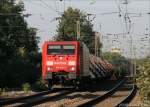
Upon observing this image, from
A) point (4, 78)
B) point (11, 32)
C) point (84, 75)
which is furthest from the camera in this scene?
point (11, 32)

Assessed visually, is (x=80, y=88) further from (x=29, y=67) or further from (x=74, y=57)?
(x=29, y=67)

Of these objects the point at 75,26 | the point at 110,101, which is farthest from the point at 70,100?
the point at 75,26

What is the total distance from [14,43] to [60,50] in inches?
1327

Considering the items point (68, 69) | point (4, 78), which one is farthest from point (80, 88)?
point (4, 78)

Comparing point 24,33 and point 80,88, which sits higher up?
point 24,33

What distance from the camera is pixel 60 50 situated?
3334 centimetres

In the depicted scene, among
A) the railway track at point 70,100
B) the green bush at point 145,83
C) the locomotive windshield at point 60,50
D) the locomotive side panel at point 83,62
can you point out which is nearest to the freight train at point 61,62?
the locomotive windshield at point 60,50

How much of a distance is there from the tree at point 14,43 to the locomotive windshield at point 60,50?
626 centimetres

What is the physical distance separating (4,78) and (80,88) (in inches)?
239

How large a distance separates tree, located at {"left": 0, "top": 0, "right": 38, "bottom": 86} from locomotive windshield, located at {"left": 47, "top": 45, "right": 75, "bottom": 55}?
6.26m

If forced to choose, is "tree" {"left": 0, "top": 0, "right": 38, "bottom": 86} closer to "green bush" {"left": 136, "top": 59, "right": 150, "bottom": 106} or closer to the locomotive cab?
the locomotive cab

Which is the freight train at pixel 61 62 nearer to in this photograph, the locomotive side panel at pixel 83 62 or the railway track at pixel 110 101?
the locomotive side panel at pixel 83 62

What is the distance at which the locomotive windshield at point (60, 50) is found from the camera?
33312 millimetres

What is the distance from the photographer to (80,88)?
1430 inches
